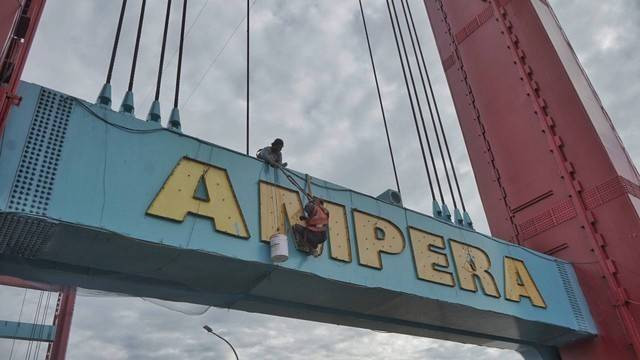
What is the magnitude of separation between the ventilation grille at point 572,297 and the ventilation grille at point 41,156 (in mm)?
10339

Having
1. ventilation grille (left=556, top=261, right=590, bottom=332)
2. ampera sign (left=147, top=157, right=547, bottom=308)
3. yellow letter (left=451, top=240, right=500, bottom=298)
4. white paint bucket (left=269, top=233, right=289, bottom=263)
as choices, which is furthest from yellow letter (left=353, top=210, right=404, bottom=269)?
ventilation grille (left=556, top=261, right=590, bottom=332)

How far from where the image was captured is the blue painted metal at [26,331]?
42.6m

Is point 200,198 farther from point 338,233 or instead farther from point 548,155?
point 548,155

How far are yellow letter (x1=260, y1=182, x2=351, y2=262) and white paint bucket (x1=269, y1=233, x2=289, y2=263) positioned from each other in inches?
7.6

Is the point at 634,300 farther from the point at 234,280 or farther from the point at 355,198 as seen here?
the point at 234,280

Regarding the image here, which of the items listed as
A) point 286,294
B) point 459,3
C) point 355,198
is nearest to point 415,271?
point 355,198

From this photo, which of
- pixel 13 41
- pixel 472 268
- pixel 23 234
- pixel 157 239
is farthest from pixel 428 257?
pixel 13 41

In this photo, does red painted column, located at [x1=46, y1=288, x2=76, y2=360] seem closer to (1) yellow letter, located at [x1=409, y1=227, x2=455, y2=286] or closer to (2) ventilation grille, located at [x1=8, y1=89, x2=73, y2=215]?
(1) yellow letter, located at [x1=409, y1=227, x2=455, y2=286]

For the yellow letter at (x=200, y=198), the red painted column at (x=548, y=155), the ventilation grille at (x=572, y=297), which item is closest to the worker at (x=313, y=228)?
the yellow letter at (x=200, y=198)

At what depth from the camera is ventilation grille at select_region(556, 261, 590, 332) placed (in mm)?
10617

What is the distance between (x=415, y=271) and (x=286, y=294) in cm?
224

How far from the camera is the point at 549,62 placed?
12.9 m

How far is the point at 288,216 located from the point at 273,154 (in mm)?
1082

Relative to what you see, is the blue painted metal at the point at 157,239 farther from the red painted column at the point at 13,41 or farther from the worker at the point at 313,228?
the red painted column at the point at 13,41
